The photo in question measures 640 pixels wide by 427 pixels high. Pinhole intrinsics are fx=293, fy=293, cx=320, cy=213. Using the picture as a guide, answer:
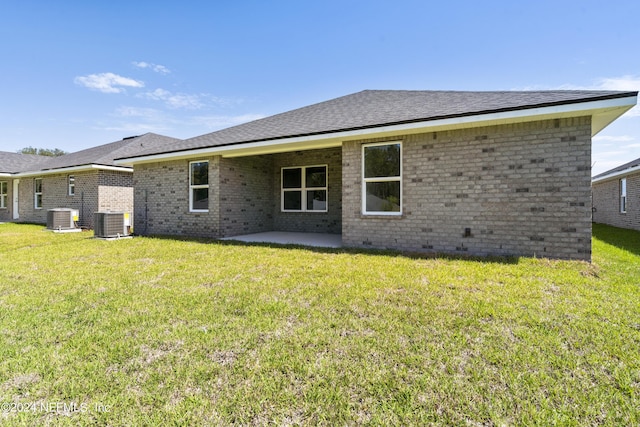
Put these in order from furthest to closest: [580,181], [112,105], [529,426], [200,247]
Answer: [112,105] → [200,247] → [580,181] → [529,426]

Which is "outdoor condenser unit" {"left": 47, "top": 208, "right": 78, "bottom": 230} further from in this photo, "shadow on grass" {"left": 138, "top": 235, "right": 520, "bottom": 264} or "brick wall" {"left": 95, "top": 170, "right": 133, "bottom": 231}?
"shadow on grass" {"left": 138, "top": 235, "right": 520, "bottom": 264}

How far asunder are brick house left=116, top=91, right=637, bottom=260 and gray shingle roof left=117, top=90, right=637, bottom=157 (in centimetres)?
5

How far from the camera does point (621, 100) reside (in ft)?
17.4

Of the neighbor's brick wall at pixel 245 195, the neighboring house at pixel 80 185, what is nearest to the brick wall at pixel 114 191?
the neighboring house at pixel 80 185

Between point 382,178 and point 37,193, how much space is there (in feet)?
72.3

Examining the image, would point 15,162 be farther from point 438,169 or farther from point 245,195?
point 438,169

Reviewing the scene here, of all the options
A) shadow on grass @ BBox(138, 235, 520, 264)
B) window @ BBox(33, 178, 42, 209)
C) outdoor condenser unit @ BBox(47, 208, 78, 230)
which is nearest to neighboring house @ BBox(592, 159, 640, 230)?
shadow on grass @ BBox(138, 235, 520, 264)

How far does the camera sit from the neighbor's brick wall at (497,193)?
597 centimetres

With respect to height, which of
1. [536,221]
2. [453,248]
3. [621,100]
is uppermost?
[621,100]

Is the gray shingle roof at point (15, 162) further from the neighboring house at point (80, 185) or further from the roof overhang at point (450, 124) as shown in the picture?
the roof overhang at point (450, 124)

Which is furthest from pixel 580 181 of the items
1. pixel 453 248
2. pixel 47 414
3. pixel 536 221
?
pixel 47 414

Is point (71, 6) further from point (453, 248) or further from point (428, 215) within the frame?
point (453, 248)

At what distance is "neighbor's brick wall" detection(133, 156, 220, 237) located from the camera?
10.4 metres

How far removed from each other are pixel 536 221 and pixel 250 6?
34.3 feet
